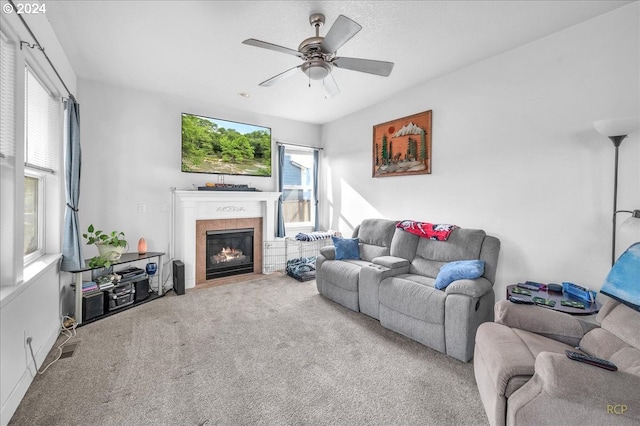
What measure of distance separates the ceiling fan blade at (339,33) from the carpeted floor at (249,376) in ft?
7.95

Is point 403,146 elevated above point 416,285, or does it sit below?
Answer: above

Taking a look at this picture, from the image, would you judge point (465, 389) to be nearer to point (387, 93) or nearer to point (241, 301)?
point (241, 301)

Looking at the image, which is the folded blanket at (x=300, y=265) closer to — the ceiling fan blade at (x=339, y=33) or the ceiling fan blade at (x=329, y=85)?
the ceiling fan blade at (x=329, y=85)

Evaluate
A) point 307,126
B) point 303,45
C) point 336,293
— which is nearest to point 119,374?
point 336,293

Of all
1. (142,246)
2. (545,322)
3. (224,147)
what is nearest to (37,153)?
(142,246)

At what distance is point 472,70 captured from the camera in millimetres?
3170

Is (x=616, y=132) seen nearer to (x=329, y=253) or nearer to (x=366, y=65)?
(x=366, y=65)

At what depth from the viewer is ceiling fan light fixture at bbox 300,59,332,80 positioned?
7.33ft

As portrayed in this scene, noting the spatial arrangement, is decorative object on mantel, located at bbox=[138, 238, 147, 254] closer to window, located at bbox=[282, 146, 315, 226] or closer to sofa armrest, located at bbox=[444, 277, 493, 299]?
window, located at bbox=[282, 146, 315, 226]

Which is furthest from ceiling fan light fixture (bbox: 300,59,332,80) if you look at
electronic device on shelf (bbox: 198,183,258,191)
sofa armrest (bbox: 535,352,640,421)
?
electronic device on shelf (bbox: 198,183,258,191)

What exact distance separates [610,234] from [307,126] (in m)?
4.59

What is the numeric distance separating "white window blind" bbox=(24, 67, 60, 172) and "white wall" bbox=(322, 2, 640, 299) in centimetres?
402

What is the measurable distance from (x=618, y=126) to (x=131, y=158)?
5.08 m

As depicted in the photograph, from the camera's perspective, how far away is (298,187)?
5586mm
